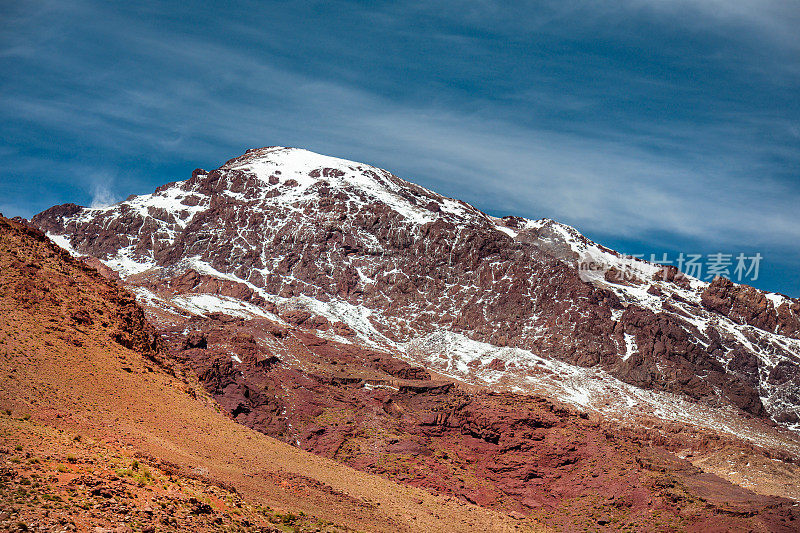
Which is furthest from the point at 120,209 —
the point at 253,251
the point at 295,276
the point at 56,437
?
the point at 56,437

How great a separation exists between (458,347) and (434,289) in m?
24.4

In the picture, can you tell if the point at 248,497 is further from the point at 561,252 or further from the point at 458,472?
the point at 561,252

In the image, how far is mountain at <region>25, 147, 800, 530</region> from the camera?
1842 inches

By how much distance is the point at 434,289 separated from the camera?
531ft

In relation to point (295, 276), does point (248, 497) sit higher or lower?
lower

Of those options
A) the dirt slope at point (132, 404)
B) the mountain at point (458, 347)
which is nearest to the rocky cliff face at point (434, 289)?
the mountain at point (458, 347)

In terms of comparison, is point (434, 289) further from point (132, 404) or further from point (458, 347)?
point (132, 404)

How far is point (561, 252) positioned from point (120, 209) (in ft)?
413

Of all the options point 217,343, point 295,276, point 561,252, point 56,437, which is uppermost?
point 561,252

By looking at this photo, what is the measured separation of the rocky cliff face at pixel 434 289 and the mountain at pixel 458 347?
1.83ft

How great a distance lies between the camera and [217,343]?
64.2m

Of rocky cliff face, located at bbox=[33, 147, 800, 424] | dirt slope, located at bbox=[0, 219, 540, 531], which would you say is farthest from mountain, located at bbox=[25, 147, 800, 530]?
dirt slope, located at bbox=[0, 219, 540, 531]

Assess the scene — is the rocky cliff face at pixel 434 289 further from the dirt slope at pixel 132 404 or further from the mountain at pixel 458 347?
the dirt slope at pixel 132 404

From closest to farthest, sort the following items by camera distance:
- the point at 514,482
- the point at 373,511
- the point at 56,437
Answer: the point at 56,437 < the point at 373,511 < the point at 514,482
